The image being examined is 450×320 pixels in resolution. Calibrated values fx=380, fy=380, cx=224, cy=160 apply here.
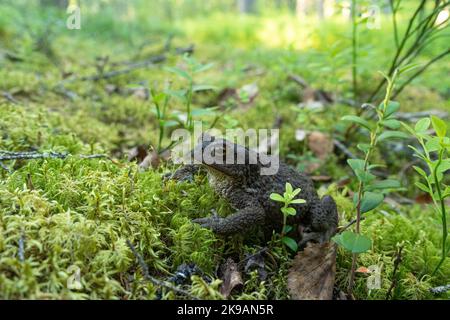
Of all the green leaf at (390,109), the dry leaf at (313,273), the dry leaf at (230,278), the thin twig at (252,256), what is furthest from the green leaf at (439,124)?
the dry leaf at (230,278)

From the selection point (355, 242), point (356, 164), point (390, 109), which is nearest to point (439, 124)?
point (390, 109)

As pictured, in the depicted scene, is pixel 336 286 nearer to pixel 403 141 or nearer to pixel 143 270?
pixel 143 270

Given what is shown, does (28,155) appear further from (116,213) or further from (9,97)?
(9,97)

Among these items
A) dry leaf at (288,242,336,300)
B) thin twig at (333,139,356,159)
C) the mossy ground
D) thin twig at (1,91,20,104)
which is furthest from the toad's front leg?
thin twig at (1,91,20,104)

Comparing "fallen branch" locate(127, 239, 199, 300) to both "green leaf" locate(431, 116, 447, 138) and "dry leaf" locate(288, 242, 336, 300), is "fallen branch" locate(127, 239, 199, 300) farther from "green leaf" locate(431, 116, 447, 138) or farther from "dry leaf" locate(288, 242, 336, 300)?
"green leaf" locate(431, 116, 447, 138)

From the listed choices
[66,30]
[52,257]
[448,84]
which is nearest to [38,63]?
[66,30]

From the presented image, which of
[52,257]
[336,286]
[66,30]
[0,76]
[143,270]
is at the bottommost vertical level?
[336,286]

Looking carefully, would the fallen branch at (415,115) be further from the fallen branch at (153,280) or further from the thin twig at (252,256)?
the fallen branch at (153,280)
